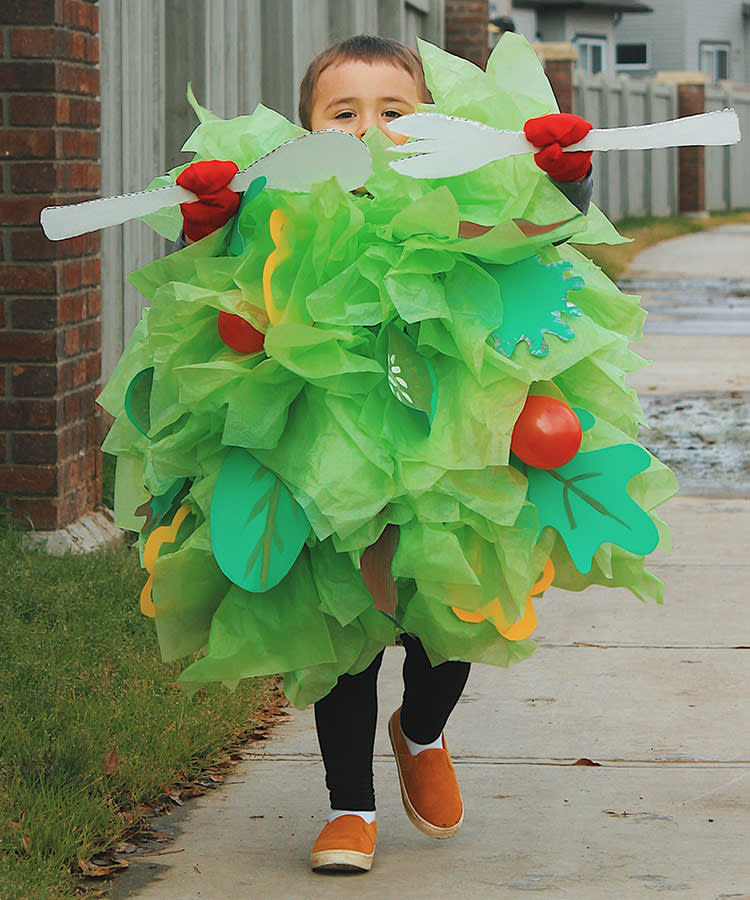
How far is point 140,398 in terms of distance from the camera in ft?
10.5

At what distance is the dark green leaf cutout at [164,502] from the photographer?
3.09 m

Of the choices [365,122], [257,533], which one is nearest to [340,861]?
[257,533]

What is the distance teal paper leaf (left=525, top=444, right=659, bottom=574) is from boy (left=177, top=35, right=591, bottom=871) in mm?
308

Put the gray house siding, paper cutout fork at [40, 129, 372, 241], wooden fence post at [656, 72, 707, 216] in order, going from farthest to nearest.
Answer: the gray house siding, wooden fence post at [656, 72, 707, 216], paper cutout fork at [40, 129, 372, 241]

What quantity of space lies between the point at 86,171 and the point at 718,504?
330cm

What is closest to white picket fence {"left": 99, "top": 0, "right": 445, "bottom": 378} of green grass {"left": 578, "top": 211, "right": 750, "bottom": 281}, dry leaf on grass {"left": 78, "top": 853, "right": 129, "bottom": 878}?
dry leaf on grass {"left": 78, "top": 853, "right": 129, "bottom": 878}

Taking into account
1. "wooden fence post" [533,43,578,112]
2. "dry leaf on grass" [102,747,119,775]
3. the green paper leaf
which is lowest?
"dry leaf on grass" [102,747,119,775]

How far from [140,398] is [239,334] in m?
0.38

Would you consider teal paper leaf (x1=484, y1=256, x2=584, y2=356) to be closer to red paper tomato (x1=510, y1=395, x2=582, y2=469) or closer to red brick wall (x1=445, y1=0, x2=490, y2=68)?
red paper tomato (x1=510, y1=395, x2=582, y2=469)

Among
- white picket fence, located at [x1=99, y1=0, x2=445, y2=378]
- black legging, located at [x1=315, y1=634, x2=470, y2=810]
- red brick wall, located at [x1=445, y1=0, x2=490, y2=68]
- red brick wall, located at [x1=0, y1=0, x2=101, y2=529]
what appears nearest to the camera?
black legging, located at [x1=315, y1=634, x2=470, y2=810]

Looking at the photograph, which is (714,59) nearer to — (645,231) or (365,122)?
(645,231)

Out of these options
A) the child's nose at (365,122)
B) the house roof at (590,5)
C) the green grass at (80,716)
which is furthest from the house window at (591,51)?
the child's nose at (365,122)

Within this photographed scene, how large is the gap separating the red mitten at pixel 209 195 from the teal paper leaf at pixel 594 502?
2.53 ft

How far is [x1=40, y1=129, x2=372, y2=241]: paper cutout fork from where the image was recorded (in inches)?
115
